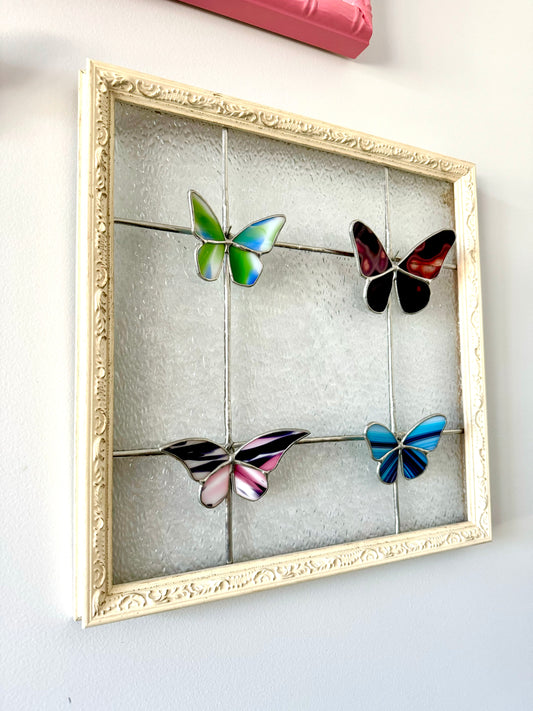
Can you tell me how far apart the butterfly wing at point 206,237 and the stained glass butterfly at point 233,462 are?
0.61 feet

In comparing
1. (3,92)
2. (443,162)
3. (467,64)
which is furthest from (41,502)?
(467,64)

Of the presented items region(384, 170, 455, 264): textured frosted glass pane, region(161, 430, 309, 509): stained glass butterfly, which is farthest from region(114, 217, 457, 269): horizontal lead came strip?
region(161, 430, 309, 509): stained glass butterfly

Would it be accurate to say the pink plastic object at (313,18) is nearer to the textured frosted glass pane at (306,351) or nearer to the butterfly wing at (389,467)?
the textured frosted glass pane at (306,351)

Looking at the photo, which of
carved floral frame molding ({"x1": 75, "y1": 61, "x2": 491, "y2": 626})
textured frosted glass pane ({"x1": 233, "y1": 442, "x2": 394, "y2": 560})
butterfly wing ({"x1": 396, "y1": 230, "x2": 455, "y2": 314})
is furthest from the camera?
butterfly wing ({"x1": 396, "y1": 230, "x2": 455, "y2": 314})

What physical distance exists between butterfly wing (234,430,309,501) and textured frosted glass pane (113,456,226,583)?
0.04m

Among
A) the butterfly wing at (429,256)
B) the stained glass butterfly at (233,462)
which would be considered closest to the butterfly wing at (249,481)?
the stained glass butterfly at (233,462)

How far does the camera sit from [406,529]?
76cm

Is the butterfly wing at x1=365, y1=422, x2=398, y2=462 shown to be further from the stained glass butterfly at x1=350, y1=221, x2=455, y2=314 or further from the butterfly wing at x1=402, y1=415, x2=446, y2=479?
the stained glass butterfly at x1=350, y1=221, x2=455, y2=314

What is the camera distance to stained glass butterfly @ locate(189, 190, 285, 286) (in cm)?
62

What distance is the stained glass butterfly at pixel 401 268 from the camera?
28.1 inches

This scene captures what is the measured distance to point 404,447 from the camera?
2.42ft

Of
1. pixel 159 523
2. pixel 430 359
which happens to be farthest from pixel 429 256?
pixel 159 523

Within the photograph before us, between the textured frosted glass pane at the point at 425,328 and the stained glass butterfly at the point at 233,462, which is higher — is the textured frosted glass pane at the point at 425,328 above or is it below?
above

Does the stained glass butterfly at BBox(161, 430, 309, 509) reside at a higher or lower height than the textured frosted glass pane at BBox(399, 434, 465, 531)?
higher
